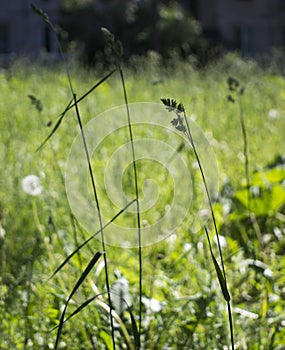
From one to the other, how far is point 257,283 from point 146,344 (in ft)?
1.15

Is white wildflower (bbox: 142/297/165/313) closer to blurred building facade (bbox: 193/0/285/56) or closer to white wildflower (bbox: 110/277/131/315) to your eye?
white wildflower (bbox: 110/277/131/315)

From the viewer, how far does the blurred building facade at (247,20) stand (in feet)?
69.2

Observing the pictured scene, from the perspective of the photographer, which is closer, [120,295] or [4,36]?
[120,295]

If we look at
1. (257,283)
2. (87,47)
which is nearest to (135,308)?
(257,283)

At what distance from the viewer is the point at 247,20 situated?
2186 cm

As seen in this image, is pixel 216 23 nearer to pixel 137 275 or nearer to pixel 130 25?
pixel 130 25

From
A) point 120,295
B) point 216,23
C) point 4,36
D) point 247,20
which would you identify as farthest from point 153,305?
point 247,20

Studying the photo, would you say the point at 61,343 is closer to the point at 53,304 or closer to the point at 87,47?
the point at 53,304

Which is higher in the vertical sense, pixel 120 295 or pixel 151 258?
pixel 151 258

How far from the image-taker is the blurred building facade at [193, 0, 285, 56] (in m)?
21.1

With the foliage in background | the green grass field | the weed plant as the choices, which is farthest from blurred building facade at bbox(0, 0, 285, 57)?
the weed plant

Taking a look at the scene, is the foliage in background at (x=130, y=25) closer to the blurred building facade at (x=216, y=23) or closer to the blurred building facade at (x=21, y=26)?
the blurred building facade at (x=216, y=23)

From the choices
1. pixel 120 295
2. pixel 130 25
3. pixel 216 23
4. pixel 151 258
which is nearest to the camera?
pixel 120 295

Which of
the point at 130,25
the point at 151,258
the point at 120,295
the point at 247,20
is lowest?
the point at 120,295
